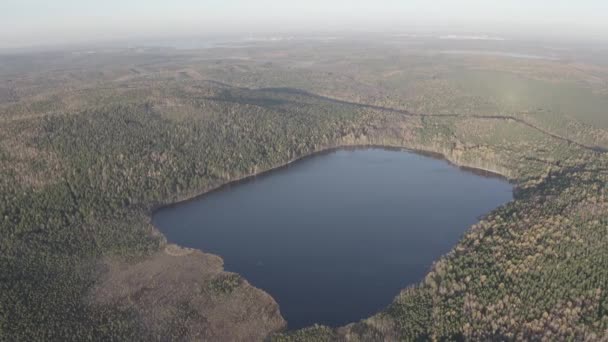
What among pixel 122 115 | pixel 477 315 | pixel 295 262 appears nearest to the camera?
pixel 477 315

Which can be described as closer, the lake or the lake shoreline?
the lake

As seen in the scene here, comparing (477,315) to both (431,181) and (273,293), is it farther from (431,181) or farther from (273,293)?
(431,181)

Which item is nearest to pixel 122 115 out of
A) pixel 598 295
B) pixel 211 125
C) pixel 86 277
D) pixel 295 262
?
pixel 211 125

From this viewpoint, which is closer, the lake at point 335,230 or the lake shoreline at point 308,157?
the lake at point 335,230

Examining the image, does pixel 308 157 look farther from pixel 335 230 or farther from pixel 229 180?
pixel 335 230

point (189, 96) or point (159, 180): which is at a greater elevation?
point (189, 96)

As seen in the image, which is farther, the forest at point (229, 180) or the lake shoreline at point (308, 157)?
the lake shoreline at point (308, 157)

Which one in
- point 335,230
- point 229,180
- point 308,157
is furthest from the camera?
point 308,157

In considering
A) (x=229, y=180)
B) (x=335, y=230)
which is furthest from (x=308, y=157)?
(x=335, y=230)
